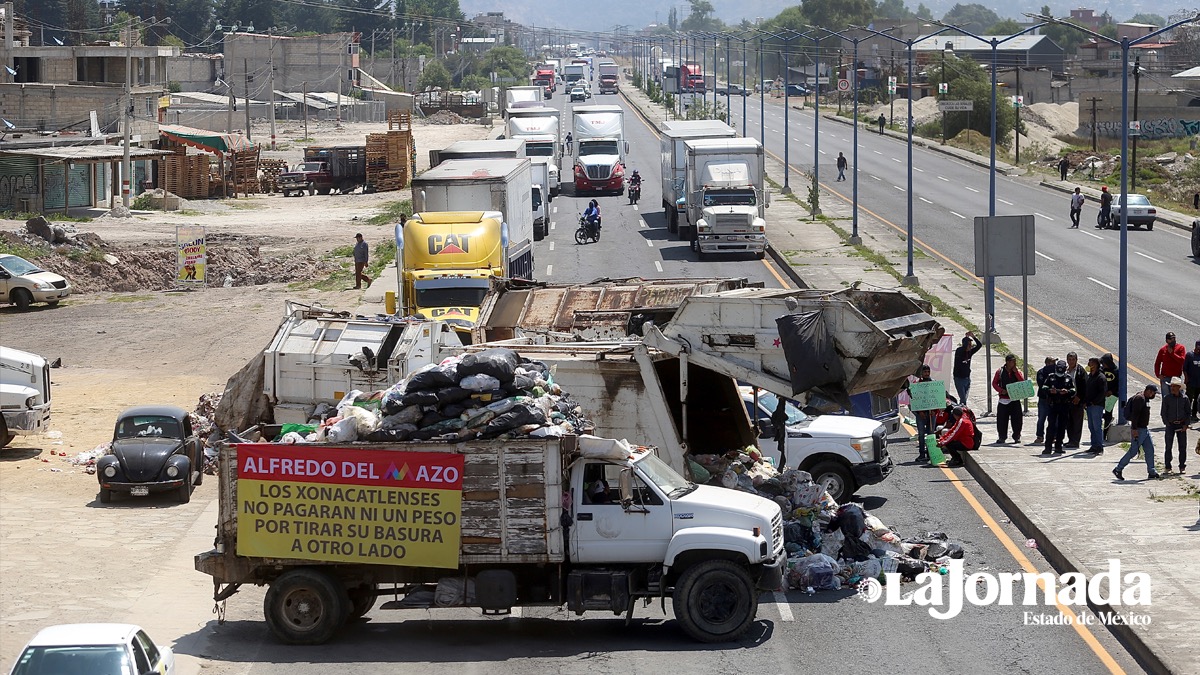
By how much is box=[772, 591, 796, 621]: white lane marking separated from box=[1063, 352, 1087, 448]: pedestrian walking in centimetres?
879

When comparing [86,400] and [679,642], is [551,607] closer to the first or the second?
[679,642]

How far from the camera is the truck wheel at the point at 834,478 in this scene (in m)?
→ 19.8

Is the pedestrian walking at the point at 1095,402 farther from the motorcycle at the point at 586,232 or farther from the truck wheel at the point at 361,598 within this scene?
the motorcycle at the point at 586,232

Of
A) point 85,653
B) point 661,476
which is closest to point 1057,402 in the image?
point 661,476

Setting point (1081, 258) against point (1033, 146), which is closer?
point (1081, 258)

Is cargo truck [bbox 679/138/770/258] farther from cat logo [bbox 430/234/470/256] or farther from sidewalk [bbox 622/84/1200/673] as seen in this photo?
cat logo [bbox 430/234/470/256]

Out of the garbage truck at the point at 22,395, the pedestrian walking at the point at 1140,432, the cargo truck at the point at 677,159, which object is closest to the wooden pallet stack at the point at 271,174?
the cargo truck at the point at 677,159

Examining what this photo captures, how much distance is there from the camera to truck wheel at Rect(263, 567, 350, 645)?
48.3 ft

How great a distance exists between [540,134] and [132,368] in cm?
3547

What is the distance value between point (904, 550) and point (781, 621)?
8.25 ft

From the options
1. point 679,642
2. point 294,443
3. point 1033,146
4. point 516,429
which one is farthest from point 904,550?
point 1033,146

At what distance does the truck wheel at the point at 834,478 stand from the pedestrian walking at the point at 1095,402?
5.09 metres

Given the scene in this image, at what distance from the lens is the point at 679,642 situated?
14609 mm

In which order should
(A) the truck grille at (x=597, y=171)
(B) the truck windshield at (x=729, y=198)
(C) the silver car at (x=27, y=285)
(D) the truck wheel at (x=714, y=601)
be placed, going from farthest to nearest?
(A) the truck grille at (x=597, y=171)
(B) the truck windshield at (x=729, y=198)
(C) the silver car at (x=27, y=285)
(D) the truck wheel at (x=714, y=601)
